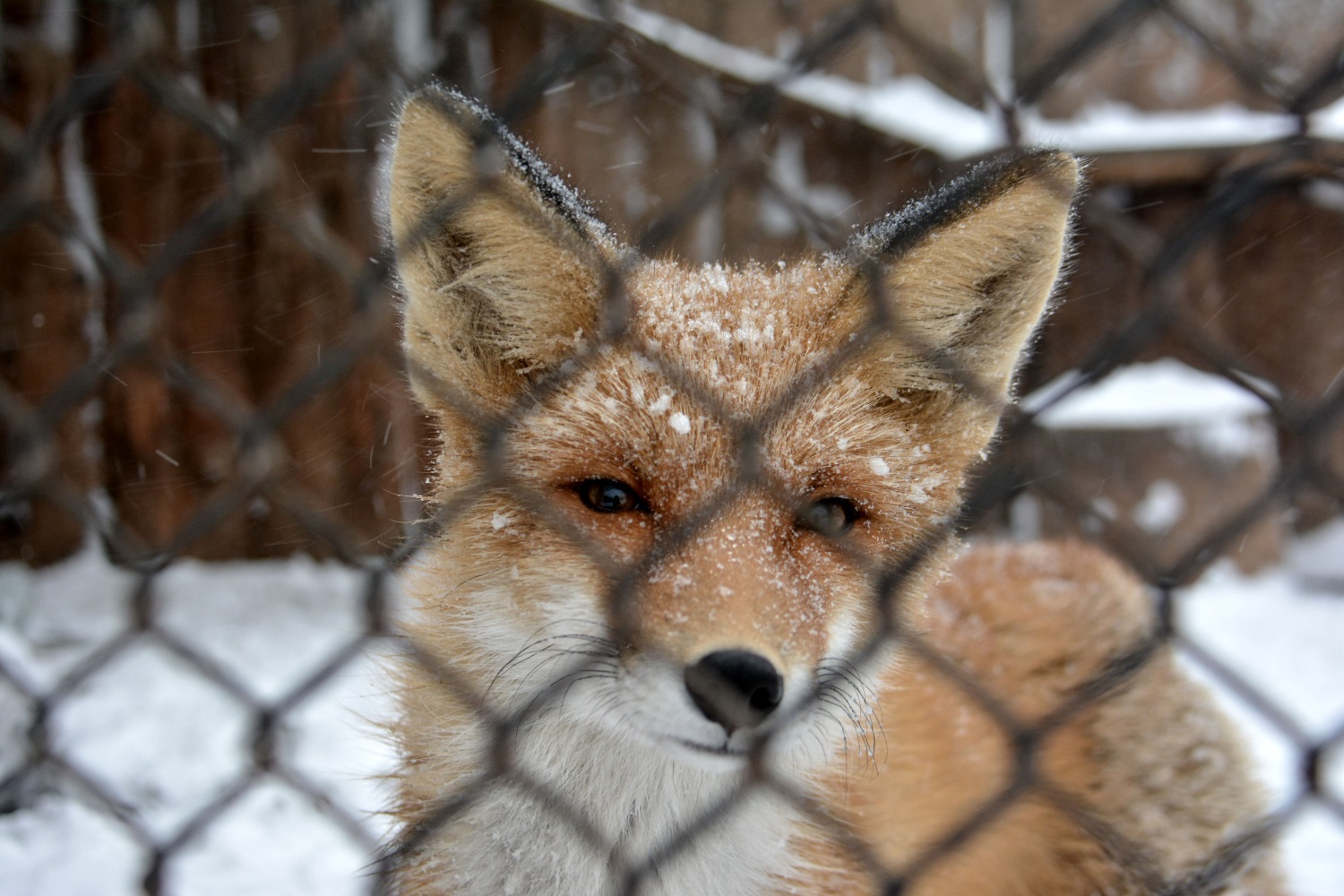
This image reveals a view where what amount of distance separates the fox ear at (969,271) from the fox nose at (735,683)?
0.50 metres

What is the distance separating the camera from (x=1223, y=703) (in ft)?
10.3

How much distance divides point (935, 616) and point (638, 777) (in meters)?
1.03

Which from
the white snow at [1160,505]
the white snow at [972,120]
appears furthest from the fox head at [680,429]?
the white snow at [1160,505]

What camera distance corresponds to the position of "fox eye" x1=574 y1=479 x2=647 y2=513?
5.59ft

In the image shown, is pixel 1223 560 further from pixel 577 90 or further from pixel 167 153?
pixel 167 153

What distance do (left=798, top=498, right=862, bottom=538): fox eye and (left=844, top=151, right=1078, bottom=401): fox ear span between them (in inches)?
11.0

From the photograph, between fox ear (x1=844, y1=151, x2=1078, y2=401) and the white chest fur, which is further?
the white chest fur

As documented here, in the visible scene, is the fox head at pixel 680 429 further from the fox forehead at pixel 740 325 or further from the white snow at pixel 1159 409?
the white snow at pixel 1159 409

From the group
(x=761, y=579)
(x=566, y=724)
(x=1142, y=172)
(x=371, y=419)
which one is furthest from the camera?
(x=1142, y=172)

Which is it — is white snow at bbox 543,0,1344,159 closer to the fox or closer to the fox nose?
the fox

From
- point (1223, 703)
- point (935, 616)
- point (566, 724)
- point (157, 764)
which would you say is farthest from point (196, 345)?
point (1223, 703)

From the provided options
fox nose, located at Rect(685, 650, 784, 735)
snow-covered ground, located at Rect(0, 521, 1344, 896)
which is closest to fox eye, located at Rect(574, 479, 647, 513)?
fox nose, located at Rect(685, 650, 784, 735)

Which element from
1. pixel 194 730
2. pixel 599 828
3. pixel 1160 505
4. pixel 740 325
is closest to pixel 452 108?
pixel 740 325

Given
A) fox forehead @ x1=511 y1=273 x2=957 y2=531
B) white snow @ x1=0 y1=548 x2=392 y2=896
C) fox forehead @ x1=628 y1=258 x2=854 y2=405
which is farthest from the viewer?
white snow @ x1=0 y1=548 x2=392 y2=896
